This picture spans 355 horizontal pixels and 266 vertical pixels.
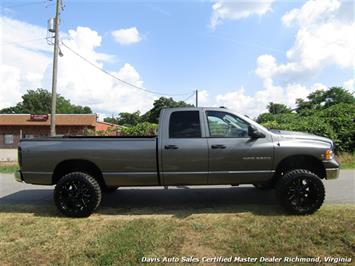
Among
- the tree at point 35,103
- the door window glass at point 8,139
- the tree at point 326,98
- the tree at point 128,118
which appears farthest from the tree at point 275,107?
the door window glass at point 8,139

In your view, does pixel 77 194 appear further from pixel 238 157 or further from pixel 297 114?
pixel 297 114

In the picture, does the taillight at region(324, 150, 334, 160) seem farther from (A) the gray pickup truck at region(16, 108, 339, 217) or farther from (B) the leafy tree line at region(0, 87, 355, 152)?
(B) the leafy tree line at region(0, 87, 355, 152)

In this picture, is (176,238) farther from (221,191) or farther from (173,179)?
(221,191)

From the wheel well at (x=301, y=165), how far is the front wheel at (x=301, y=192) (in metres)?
0.33

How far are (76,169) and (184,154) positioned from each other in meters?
2.00

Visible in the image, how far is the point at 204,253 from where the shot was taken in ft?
16.1

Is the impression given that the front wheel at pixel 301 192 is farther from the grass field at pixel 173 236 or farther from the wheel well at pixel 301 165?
the wheel well at pixel 301 165

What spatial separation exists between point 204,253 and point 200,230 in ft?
2.23

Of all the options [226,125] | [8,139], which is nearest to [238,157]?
[226,125]

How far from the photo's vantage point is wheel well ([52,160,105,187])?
671 cm

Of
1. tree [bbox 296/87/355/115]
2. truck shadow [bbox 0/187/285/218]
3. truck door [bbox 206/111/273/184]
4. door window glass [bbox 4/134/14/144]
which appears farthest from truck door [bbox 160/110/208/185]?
tree [bbox 296/87/355/115]

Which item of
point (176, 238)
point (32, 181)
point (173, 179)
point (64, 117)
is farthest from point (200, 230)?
point (64, 117)

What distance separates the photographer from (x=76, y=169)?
682 centimetres

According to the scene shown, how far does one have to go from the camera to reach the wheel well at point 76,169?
6711 millimetres
